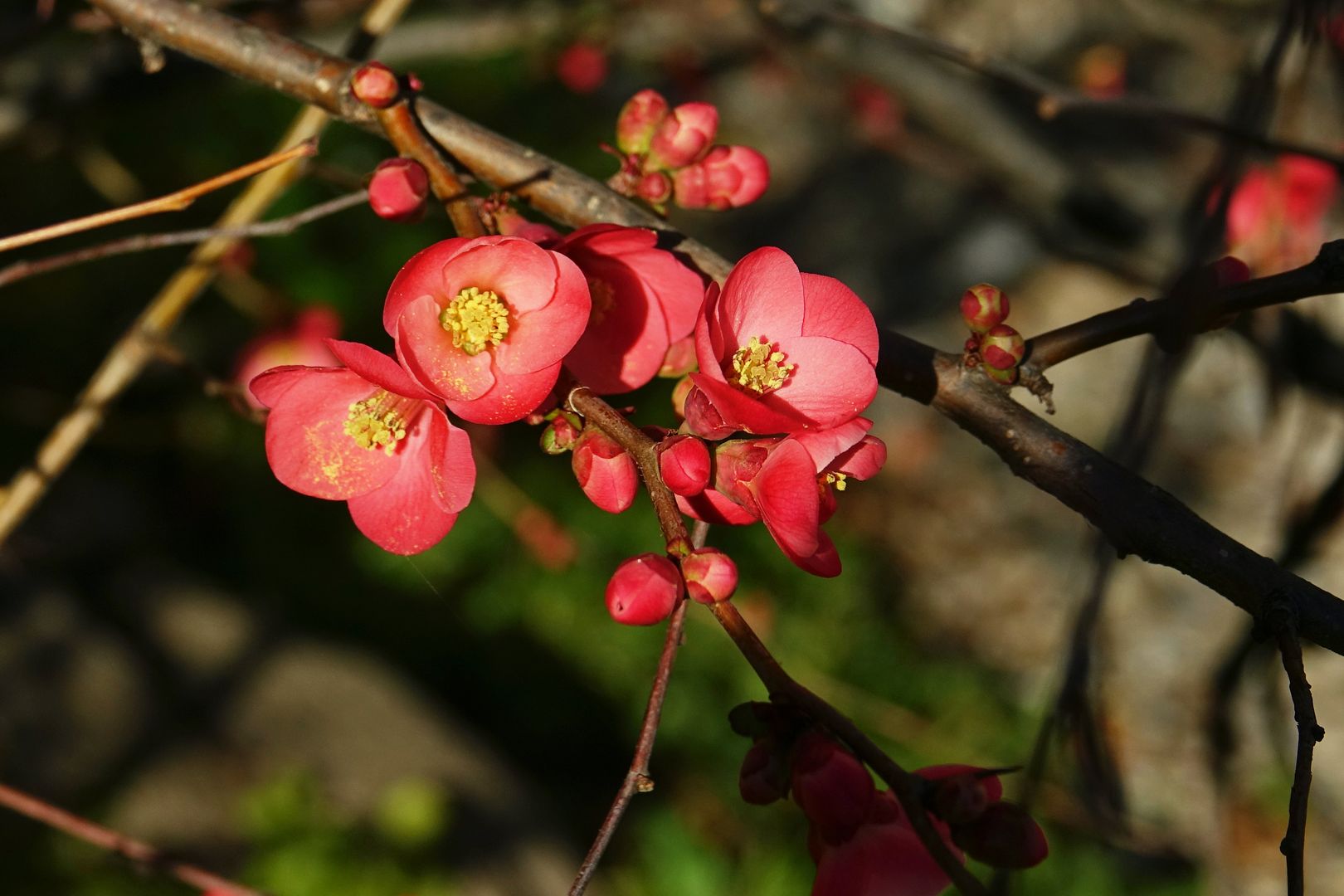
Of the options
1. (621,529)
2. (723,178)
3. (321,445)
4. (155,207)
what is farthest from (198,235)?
A: (621,529)

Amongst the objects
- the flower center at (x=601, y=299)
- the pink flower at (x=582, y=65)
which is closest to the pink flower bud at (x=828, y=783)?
the flower center at (x=601, y=299)

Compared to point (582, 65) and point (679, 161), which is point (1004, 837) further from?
point (582, 65)

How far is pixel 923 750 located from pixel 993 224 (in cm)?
205

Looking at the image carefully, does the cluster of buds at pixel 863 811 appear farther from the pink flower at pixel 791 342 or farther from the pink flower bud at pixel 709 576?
the pink flower at pixel 791 342

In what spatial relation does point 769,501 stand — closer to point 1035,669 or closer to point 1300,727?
point 1300,727

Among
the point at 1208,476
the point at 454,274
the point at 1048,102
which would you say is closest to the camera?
the point at 454,274

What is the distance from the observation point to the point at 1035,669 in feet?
12.3

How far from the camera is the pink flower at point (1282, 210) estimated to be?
6.84 ft

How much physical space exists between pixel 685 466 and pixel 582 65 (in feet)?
6.98

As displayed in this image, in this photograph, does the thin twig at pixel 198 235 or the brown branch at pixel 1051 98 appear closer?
the thin twig at pixel 198 235

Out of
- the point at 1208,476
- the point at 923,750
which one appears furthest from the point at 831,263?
the point at 923,750

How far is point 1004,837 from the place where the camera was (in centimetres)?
60

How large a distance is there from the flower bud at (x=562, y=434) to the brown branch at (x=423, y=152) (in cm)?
17

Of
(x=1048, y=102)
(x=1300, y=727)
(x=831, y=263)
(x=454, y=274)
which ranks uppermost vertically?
(x=831, y=263)
